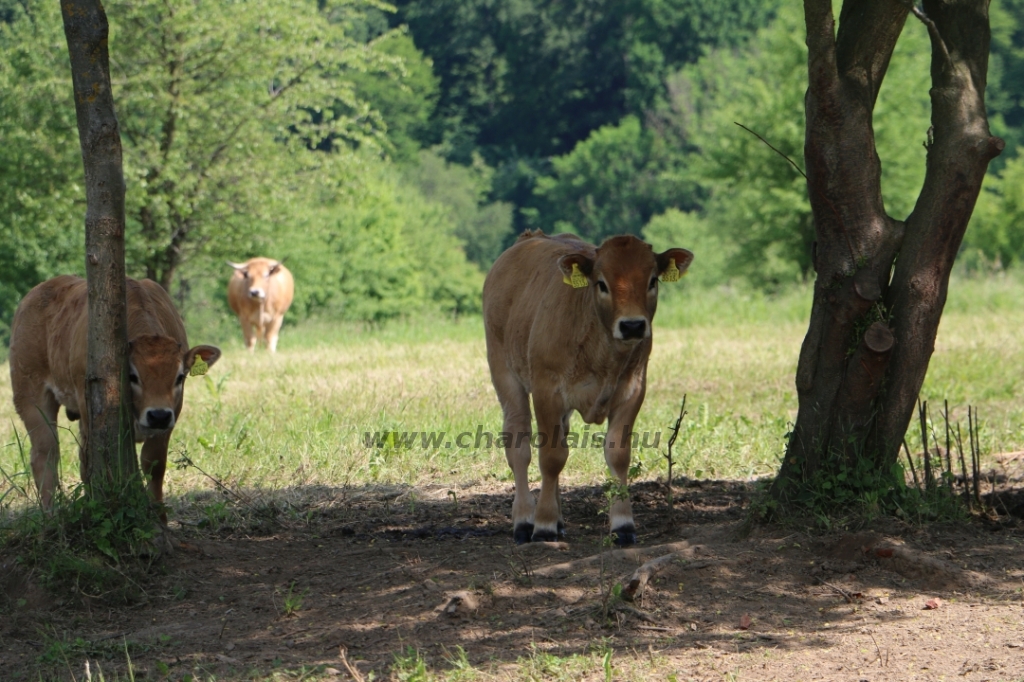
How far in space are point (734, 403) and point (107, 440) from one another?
706 cm

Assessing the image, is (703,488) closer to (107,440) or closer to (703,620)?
(703,620)

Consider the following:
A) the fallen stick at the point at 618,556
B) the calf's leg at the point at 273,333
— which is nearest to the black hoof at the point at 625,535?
the fallen stick at the point at 618,556

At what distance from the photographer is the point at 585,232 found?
227 feet

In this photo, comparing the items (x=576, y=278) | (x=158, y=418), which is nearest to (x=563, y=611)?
(x=576, y=278)

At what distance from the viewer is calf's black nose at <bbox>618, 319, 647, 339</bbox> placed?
6.04m

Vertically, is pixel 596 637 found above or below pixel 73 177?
below

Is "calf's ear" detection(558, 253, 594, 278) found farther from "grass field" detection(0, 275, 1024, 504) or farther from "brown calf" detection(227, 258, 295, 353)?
"brown calf" detection(227, 258, 295, 353)

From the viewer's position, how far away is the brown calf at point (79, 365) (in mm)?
6316

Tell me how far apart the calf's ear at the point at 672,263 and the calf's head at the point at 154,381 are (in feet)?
8.88

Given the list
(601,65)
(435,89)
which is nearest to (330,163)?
(435,89)

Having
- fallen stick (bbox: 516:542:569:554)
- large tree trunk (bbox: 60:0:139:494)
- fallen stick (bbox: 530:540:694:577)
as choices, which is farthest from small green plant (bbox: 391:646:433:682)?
large tree trunk (bbox: 60:0:139:494)

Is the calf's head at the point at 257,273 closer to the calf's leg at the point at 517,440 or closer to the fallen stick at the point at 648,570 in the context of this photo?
the calf's leg at the point at 517,440

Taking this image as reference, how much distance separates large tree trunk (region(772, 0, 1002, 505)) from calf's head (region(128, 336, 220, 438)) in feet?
10.7

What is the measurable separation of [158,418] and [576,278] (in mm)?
2358
